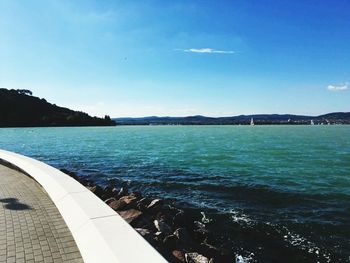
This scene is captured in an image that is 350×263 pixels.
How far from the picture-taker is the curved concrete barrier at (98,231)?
438 cm

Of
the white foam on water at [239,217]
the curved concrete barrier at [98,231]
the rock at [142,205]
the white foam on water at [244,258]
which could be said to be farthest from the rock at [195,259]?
the white foam on water at [239,217]

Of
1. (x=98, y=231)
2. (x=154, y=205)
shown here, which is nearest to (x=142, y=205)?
(x=154, y=205)

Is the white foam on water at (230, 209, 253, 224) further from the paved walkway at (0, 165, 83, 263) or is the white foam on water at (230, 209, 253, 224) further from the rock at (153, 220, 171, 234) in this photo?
the paved walkway at (0, 165, 83, 263)

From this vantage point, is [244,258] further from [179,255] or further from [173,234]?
[179,255]

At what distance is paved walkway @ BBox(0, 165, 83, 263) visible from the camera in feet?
18.8

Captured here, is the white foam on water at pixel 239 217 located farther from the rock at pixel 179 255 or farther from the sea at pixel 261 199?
the rock at pixel 179 255

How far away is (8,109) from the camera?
171 m

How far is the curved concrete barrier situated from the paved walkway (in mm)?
401

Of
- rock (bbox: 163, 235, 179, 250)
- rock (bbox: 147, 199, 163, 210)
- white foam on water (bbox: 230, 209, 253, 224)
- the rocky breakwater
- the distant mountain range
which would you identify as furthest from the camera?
the distant mountain range

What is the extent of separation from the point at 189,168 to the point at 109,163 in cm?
909

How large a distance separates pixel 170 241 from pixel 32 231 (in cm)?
351

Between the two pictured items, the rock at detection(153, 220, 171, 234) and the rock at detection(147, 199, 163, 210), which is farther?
the rock at detection(147, 199, 163, 210)

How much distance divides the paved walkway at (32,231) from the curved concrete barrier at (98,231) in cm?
40

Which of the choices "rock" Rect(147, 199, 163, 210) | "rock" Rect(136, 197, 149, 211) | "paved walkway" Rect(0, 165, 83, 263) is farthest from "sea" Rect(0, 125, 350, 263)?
"paved walkway" Rect(0, 165, 83, 263)
